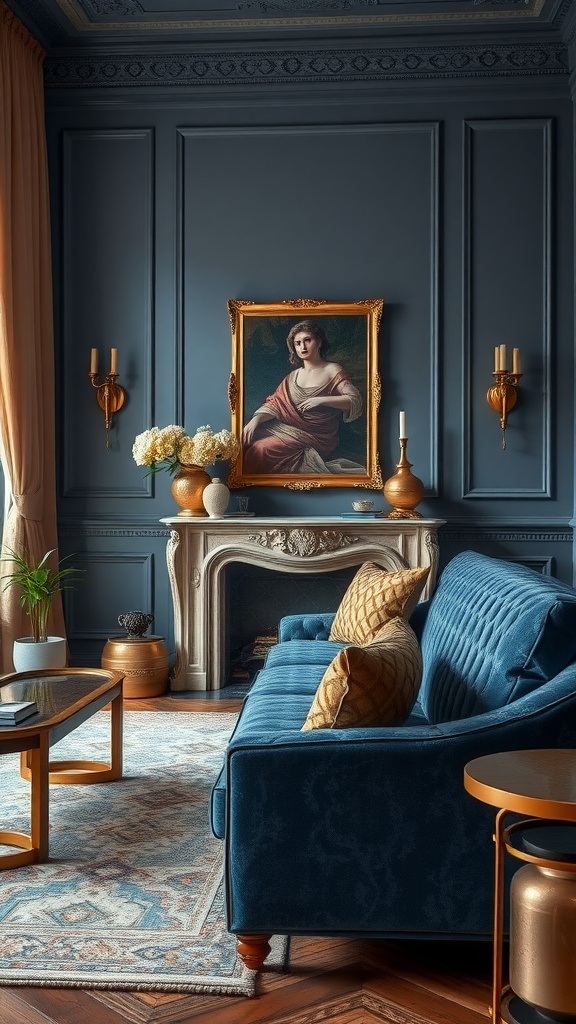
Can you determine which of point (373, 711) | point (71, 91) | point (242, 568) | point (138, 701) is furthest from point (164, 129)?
point (373, 711)

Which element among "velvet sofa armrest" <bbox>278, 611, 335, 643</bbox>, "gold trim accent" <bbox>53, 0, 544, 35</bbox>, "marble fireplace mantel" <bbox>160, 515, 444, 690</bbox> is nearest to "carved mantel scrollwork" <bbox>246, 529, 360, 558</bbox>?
"marble fireplace mantel" <bbox>160, 515, 444, 690</bbox>

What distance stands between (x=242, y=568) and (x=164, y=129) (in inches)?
98.0

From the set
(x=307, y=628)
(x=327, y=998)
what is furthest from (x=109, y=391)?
(x=327, y=998)

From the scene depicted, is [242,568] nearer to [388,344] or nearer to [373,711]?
[388,344]

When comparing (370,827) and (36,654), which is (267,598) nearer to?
(36,654)

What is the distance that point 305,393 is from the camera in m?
5.31

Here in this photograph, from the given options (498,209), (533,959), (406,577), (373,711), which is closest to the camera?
(533,959)

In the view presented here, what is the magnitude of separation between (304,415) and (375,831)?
3.62 m

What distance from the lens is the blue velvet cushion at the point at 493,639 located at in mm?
2033

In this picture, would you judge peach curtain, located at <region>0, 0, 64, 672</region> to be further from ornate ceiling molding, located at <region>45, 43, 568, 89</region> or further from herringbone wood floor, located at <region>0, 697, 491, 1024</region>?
herringbone wood floor, located at <region>0, 697, 491, 1024</region>

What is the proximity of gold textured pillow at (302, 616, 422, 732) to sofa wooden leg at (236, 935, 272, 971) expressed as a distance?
0.42 m

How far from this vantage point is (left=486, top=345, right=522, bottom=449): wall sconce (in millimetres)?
5117

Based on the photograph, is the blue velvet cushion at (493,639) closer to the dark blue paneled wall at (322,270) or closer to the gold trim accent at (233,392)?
the dark blue paneled wall at (322,270)

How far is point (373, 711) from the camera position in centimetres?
203
